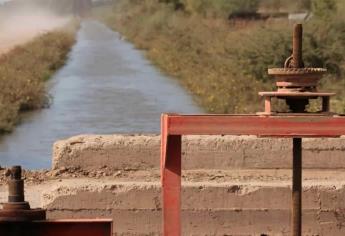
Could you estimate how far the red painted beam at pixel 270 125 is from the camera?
207 inches

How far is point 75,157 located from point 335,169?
194cm

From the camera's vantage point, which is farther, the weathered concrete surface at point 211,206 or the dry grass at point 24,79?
the dry grass at point 24,79

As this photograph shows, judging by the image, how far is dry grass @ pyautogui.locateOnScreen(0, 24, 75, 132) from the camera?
66.1 feet

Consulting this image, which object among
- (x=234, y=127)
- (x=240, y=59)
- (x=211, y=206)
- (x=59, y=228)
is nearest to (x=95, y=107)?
(x=240, y=59)

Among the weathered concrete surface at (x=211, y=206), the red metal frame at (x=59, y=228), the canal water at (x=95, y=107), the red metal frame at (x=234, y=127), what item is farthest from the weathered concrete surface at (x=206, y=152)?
the canal water at (x=95, y=107)

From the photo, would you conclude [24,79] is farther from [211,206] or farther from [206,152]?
[211,206]

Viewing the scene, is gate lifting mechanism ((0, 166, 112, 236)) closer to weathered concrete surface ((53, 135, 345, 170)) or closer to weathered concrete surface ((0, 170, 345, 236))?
weathered concrete surface ((0, 170, 345, 236))

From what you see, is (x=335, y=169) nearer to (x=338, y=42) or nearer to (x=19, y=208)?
(x=19, y=208)

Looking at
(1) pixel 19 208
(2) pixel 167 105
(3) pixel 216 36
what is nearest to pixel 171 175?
(1) pixel 19 208

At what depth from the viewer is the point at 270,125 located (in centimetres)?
527

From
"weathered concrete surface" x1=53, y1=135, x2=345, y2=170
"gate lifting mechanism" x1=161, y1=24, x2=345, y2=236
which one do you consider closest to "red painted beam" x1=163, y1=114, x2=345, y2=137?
"gate lifting mechanism" x1=161, y1=24, x2=345, y2=236

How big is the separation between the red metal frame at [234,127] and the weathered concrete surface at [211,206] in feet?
6.63

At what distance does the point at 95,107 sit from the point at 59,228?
56.9 ft

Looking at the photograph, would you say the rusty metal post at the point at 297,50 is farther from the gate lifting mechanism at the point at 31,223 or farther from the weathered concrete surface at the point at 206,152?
the weathered concrete surface at the point at 206,152
